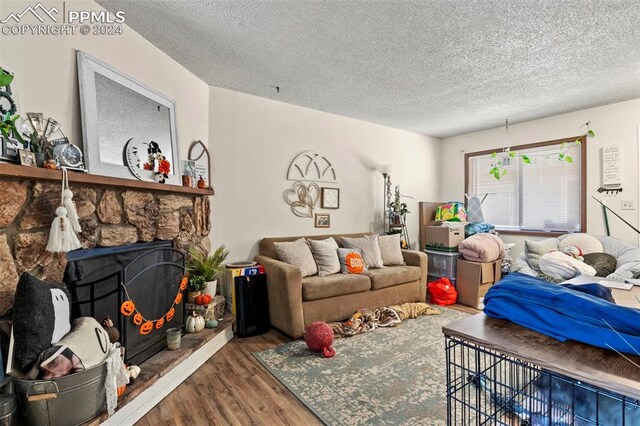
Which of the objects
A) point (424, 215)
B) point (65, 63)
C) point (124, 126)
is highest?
point (65, 63)

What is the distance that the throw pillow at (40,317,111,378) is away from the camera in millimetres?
1349

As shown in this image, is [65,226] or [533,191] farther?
[533,191]

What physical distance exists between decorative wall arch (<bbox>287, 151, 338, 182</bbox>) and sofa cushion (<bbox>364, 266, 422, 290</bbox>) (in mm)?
1363

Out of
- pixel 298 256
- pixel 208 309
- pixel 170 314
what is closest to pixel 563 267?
pixel 298 256

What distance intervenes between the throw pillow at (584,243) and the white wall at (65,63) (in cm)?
461

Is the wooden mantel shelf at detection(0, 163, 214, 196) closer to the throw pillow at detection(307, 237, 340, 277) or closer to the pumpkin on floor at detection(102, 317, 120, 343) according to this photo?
the pumpkin on floor at detection(102, 317, 120, 343)

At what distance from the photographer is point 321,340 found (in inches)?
98.3

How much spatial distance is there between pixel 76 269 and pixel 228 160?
6.17 feet

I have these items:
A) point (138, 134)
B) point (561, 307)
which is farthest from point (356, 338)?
point (138, 134)

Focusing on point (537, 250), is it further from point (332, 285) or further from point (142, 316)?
point (142, 316)

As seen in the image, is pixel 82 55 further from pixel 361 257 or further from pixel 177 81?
pixel 361 257

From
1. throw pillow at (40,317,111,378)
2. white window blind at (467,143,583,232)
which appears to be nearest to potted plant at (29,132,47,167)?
throw pillow at (40,317,111,378)

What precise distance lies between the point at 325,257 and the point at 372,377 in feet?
4.71

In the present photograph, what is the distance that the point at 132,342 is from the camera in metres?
1.96
